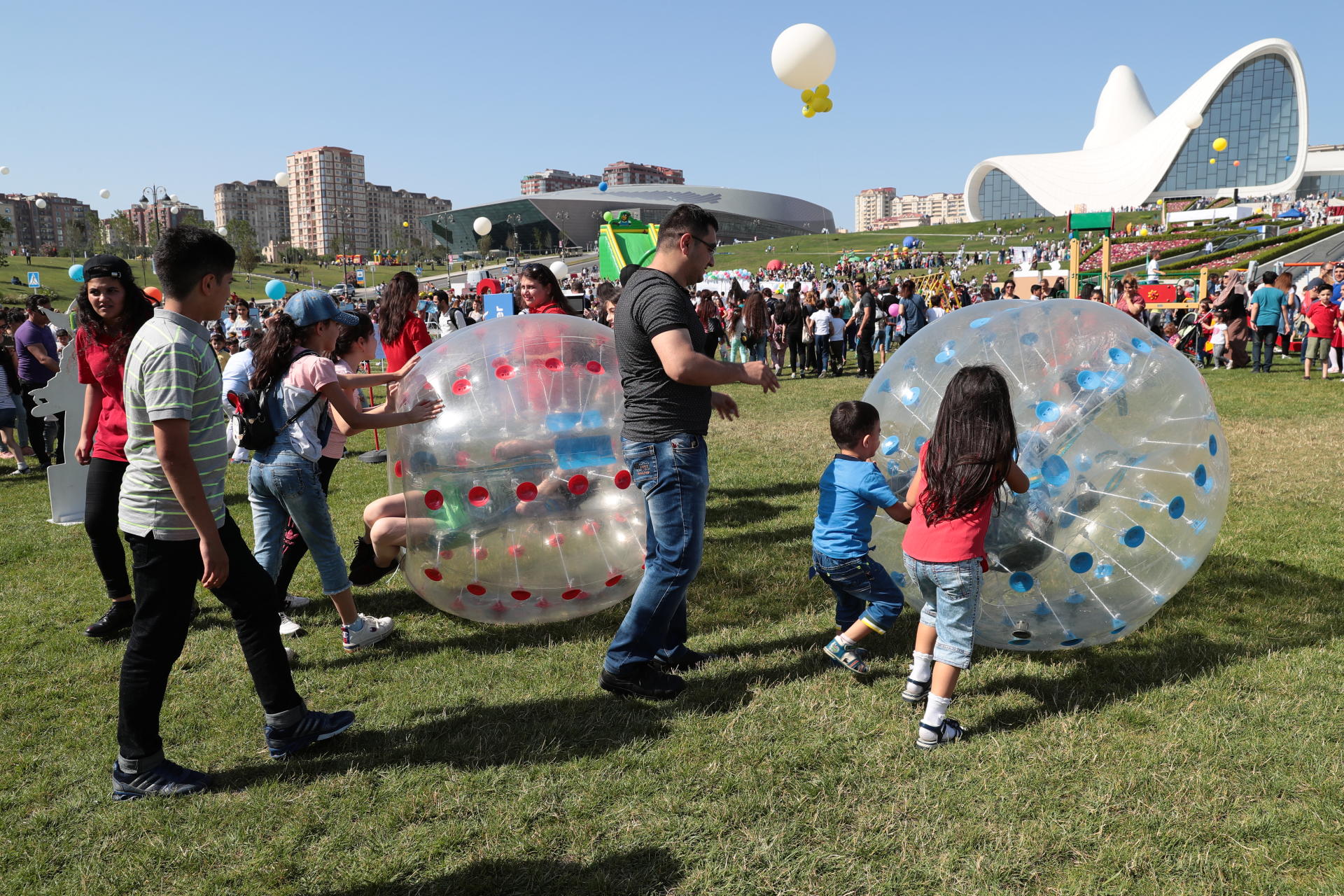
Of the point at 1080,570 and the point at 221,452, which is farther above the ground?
the point at 221,452

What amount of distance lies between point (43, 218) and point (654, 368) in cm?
16686

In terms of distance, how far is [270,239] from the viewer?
152500 mm

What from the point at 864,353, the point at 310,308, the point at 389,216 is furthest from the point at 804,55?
the point at 389,216

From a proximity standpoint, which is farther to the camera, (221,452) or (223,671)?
(223,671)

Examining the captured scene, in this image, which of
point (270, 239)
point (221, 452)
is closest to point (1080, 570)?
point (221, 452)

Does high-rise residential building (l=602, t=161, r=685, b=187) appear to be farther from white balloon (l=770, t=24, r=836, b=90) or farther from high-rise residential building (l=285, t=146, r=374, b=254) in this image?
white balloon (l=770, t=24, r=836, b=90)

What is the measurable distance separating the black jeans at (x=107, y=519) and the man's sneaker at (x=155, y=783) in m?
1.61

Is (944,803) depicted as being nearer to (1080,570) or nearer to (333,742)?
(1080,570)

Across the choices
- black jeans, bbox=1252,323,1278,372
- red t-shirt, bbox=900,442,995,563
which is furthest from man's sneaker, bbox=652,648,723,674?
black jeans, bbox=1252,323,1278,372

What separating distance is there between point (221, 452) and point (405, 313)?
3.10m

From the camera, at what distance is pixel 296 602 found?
16.6ft

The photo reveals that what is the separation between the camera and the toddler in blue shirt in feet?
12.0

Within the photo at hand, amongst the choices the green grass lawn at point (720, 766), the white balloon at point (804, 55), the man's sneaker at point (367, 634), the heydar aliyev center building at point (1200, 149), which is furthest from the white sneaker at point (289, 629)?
the heydar aliyev center building at point (1200, 149)

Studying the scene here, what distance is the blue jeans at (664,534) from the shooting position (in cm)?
348
